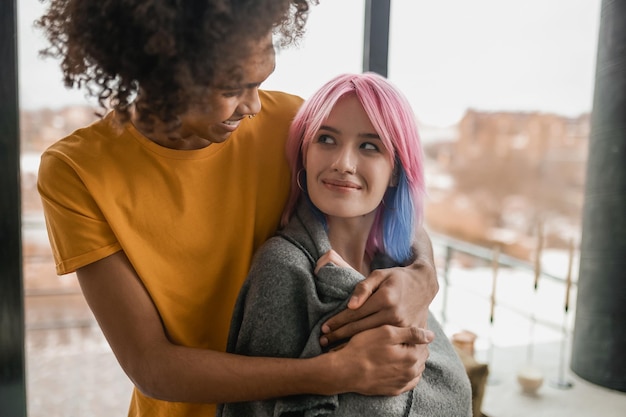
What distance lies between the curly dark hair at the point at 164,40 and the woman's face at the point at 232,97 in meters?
0.03

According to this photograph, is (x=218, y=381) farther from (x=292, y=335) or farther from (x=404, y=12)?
(x=404, y=12)

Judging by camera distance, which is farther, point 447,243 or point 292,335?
point 447,243

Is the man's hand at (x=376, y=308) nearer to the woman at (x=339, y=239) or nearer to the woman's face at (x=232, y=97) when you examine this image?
the woman at (x=339, y=239)

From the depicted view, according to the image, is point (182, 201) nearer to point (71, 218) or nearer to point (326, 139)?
point (71, 218)

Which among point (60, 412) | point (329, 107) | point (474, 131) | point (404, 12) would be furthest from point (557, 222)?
point (60, 412)

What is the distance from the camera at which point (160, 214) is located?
1127mm

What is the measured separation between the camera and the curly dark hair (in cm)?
83

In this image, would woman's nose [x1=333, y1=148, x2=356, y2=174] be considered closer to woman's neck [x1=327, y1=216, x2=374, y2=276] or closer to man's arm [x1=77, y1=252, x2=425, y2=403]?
woman's neck [x1=327, y1=216, x2=374, y2=276]

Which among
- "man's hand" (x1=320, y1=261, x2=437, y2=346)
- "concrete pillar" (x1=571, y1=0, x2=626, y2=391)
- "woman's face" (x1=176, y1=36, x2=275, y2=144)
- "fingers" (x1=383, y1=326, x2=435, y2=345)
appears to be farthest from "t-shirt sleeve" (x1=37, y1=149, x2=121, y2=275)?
"concrete pillar" (x1=571, y1=0, x2=626, y2=391)

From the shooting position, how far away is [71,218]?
41.1 inches

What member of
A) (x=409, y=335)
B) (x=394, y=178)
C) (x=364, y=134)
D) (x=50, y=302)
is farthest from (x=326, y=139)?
(x=50, y=302)

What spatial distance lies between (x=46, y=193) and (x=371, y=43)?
105 centimetres

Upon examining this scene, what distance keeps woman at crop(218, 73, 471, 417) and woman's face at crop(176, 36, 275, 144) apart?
22cm

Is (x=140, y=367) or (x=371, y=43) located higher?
(x=371, y=43)
